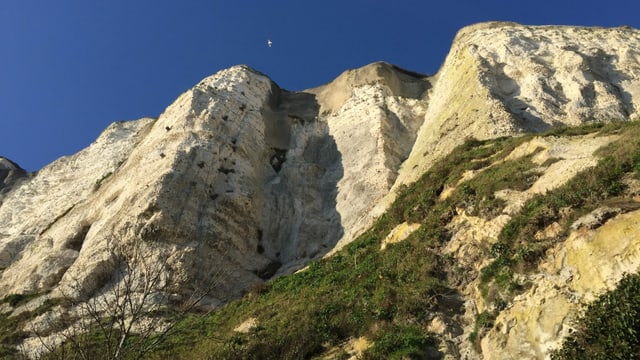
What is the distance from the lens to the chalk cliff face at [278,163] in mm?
25344

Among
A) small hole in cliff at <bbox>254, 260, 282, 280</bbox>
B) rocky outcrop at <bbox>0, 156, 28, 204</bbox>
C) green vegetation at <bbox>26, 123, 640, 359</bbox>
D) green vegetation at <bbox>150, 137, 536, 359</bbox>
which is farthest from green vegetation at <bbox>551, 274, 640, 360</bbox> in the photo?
rocky outcrop at <bbox>0, 156, 28, 204</bbox>

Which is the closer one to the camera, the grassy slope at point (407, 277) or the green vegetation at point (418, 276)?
the green vegetation at point (418, 276)

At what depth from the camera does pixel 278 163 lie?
3634 centimetres

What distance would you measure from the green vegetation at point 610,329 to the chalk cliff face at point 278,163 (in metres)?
7.12

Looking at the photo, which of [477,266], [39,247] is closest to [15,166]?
[39,247]

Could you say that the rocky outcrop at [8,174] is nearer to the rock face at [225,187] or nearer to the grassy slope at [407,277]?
the rock face at [225,187]

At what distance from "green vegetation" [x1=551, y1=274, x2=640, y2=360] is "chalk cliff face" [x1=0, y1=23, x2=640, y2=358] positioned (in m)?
7.12

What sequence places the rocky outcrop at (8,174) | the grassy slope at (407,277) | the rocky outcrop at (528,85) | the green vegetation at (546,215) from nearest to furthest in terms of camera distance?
the green vegetation at (546,215)
the grassy slope at (407,277)
the rocky outcrop at (528,85)
the rocky outcrop at (8,174)

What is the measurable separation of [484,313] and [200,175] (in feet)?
69.9

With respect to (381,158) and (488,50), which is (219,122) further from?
(488,50)

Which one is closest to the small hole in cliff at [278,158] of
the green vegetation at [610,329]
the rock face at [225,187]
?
the rock face at [225,187]

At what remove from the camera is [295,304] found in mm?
15719

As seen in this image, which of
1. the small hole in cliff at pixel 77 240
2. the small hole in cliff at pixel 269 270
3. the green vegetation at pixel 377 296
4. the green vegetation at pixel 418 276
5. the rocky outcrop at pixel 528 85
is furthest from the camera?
the small hole in cliff at pixel 77 240

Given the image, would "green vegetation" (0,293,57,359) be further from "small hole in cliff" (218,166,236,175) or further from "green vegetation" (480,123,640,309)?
"green vegetation" (480,123,640,309)
